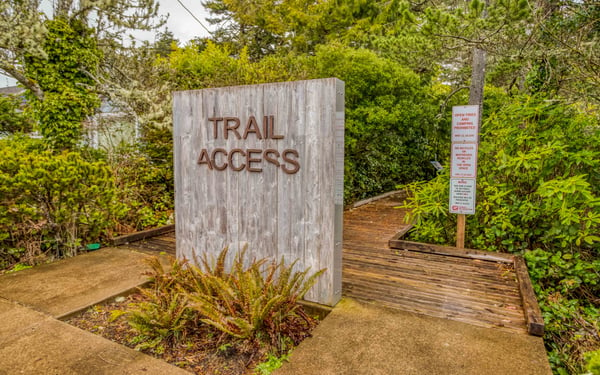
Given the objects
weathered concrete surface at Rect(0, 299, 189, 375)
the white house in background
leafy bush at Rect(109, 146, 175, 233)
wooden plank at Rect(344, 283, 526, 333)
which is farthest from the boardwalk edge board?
the white house in background

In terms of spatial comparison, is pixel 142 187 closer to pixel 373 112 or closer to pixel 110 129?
pixel 110 129

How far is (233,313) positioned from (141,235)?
124 inches

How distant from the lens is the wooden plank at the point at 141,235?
16.5 feet

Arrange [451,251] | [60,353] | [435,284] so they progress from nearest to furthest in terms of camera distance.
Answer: [60,353]
[435,284]
[451,251]

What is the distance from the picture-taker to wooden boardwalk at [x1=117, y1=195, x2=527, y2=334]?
10.0 feet

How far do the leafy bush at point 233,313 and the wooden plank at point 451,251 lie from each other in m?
2.18

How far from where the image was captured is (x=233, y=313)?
2717 millimetres

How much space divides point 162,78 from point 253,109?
18.7 feet

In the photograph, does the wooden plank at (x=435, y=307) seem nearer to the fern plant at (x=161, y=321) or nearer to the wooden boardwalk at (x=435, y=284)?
the wooden boardwalk at (x=435, y=284)

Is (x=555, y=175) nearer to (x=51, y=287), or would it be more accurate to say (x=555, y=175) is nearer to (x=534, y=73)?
(x=534, y=73)

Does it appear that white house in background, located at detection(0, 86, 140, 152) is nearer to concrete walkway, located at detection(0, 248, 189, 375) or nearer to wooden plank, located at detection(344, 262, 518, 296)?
concrete walkway, located at detection(0, 248, 189, 375)

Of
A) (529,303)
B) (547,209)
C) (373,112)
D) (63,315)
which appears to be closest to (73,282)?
(63,315)

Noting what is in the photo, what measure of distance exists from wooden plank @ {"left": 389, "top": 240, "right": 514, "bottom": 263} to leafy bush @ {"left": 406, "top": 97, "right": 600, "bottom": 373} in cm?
24

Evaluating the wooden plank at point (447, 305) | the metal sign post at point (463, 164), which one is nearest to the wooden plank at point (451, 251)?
the metal sign post at point (463, 164)
